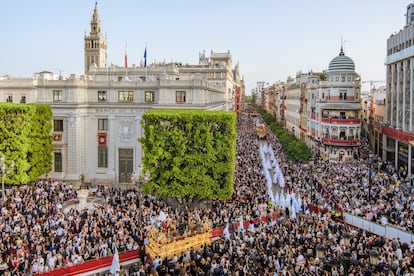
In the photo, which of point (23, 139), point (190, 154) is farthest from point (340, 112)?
point (23, 139)

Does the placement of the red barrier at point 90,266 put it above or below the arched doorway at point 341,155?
below

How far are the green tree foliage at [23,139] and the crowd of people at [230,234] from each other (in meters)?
1.65

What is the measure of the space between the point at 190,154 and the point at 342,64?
35867mm

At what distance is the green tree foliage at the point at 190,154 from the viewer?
3103cm

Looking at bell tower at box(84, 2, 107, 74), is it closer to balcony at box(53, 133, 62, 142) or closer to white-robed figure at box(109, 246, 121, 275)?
balcony at box(53, 133, 62, 142)

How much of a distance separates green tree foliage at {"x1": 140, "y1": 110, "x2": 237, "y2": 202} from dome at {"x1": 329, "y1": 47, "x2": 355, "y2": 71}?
32258 millimetres

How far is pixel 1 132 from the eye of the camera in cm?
3538

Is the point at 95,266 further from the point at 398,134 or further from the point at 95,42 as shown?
the point at 95,42

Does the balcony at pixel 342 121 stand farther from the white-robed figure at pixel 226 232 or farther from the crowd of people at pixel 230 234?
the white-robed figure at pixel 226 232

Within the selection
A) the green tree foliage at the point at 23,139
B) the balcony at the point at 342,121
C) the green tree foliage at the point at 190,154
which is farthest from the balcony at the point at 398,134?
the green tree foliage at the point at 23,139

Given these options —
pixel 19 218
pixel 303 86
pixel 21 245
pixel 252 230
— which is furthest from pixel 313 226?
pixel 303 86

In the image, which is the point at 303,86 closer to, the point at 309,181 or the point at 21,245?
the point at 309,181

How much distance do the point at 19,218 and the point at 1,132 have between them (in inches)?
486

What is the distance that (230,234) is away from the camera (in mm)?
25000
